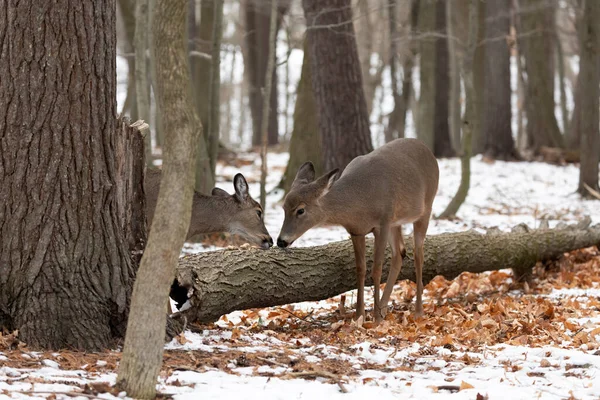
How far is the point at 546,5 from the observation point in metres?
26.2

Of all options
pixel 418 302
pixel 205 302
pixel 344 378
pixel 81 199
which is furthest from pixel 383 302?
pixel 81 199

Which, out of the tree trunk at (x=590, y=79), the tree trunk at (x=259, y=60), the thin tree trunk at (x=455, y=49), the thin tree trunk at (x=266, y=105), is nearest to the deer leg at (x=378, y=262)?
the thin tree trunk at (x=266, y=105)

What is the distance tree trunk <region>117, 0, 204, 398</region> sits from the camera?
4801 millimetres

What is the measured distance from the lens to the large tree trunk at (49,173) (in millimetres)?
5949

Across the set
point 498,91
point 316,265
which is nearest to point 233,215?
point 316,265

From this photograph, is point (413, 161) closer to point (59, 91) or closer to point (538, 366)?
point (538, 366)

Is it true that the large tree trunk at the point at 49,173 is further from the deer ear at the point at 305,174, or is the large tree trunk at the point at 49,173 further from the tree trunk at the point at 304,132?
the tree trunk at the point at 304,132

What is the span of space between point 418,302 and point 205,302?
104 inches

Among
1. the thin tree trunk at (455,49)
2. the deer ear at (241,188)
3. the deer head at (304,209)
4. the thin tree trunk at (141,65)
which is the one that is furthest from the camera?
the thin tree trunk at (455,49)

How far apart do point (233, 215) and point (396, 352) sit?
139 inches

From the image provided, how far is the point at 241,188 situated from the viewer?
958 centimetres

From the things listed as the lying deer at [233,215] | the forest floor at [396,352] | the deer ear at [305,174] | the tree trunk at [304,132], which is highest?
the tree trunk at [304,132]

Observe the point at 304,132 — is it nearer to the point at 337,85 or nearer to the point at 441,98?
the point at 337,85

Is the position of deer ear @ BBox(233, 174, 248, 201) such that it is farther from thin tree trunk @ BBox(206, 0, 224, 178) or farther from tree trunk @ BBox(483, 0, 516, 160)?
tree trunk @ BBox(483, 0, 516, 160)
